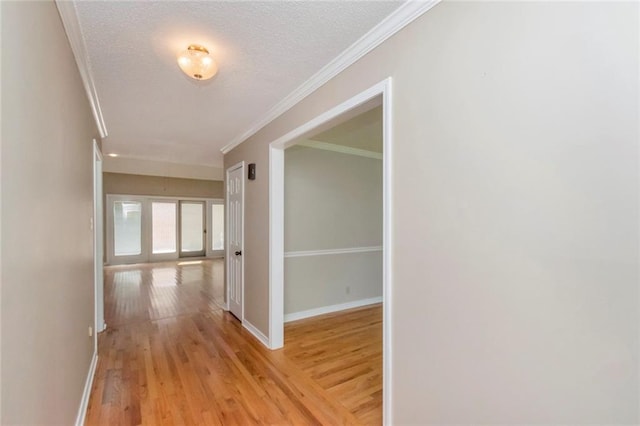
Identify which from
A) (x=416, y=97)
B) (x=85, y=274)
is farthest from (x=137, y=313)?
(x=416, y=97)

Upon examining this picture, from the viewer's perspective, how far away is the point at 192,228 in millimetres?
9297

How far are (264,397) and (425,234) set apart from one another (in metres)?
1.80

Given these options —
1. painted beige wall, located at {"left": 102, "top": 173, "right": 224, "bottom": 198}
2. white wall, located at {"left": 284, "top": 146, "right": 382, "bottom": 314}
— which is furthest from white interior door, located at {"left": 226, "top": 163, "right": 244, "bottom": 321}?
painted beige wall, located at {"left": 102, "top": 173, "right": 224, "bottom": 198}

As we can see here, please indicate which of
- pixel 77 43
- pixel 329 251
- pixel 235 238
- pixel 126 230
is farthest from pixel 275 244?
pixel 126 230

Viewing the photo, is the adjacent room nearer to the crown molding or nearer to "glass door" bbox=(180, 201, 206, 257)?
the crown molding

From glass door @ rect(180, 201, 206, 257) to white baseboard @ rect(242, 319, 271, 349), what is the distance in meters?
6.42

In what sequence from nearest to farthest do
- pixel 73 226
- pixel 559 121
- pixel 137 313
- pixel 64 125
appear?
pixel 559 121 < pixel 64 125 < pixel 73 226 < pixel 137 313

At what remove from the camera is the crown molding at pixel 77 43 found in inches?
57.0

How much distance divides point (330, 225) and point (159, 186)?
6.69m

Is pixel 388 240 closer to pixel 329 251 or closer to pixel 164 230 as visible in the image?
pixel 329 251

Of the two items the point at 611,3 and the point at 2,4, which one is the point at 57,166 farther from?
the point at 611,3

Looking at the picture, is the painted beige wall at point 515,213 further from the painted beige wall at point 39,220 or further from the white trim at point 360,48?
the painted beige wall at point 39,220

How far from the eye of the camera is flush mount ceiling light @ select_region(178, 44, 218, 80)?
1822 millimetres

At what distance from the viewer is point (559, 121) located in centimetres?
100
